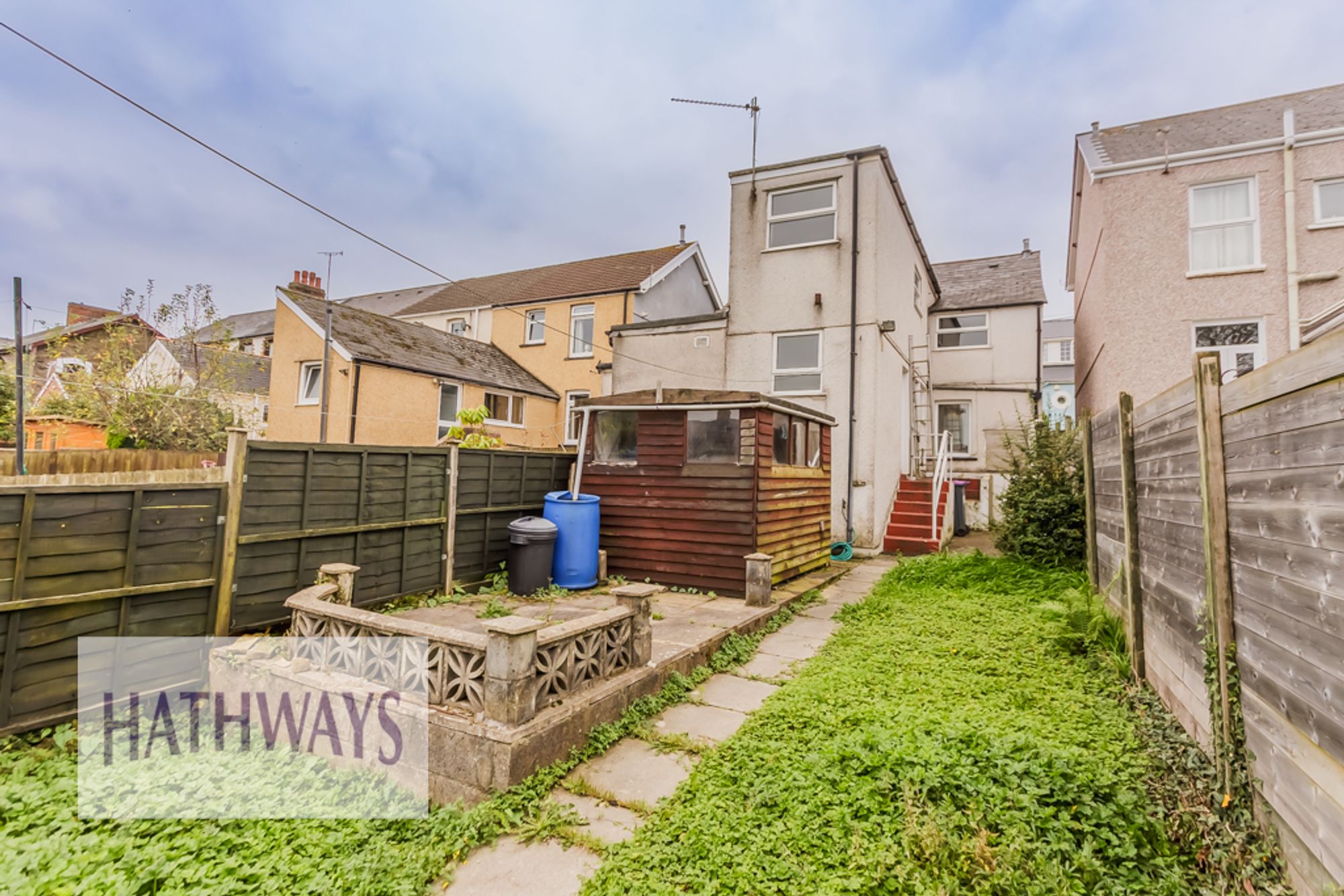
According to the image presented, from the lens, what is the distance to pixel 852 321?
1119cm

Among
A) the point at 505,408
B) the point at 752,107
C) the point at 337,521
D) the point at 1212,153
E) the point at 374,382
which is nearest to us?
the point at 337,521

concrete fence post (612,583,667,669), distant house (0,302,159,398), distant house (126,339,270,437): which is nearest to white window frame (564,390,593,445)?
distant house (126,339,270,437)

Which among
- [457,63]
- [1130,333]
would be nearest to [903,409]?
[1130,333]

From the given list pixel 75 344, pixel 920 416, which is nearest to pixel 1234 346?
pixel 920 416

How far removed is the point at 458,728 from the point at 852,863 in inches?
85.2

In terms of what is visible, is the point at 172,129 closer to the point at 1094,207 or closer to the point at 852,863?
the point at 852,863

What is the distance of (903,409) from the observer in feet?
43.9

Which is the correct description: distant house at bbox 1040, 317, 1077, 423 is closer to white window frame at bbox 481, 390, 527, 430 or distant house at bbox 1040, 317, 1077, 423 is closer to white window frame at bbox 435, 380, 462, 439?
white window frame at bbox 481, 390, 527, 430

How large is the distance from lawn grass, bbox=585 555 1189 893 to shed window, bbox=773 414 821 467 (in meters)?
3.90

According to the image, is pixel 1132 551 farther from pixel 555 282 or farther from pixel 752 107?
pixel 555 282

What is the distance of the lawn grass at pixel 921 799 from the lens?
2.28 m

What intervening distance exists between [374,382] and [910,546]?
43.0 feet

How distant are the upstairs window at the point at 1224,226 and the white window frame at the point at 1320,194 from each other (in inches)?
30.4

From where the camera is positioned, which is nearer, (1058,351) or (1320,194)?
(1320,194)
